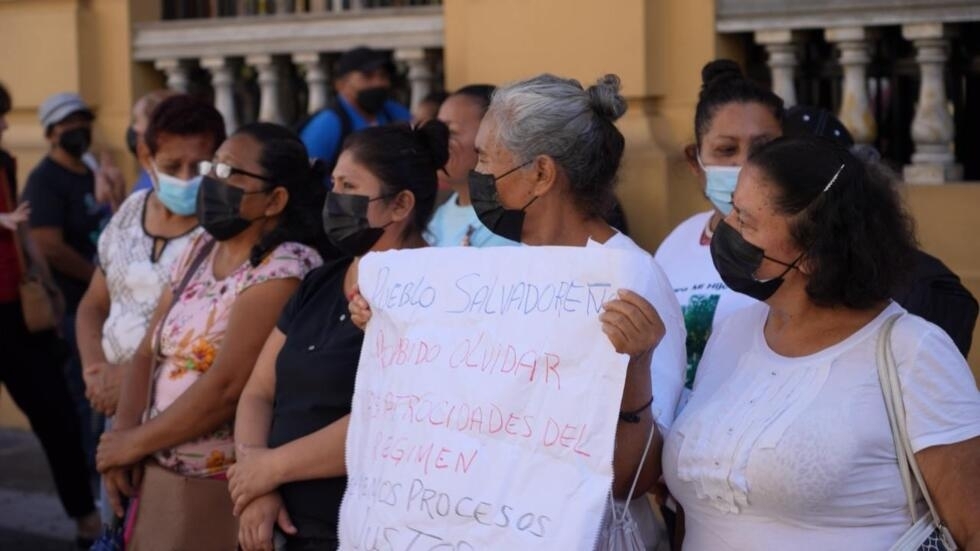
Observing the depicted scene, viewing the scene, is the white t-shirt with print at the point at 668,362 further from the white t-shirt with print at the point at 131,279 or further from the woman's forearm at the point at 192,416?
the white t-shirt with print at the point at 131,279

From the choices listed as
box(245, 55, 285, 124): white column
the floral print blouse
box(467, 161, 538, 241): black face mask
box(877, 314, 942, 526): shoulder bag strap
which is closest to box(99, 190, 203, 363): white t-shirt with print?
the floral print blouse

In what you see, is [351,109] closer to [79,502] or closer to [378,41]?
[378,41]

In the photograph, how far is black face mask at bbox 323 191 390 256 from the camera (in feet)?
12.5

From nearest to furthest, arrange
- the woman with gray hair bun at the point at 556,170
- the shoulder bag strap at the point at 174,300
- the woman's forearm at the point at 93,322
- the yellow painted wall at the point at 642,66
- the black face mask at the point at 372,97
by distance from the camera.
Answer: the woman with gray hair bun at the point at 556,170 → the shoulder bag strap at the point at 174,300 → the woman's forearm at the point at 93,322 → the yellow painted wall at the point at 642,66 → the black face mask at the point at 372,97

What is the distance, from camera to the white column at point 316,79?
7098 mm

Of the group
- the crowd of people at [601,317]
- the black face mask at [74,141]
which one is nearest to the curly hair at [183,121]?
the crowd of people at [601,317]

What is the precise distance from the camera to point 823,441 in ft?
8.95

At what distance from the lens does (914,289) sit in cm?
349

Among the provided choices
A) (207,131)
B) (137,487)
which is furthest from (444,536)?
(207,131)

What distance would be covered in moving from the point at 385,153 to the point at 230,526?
45.8 inches

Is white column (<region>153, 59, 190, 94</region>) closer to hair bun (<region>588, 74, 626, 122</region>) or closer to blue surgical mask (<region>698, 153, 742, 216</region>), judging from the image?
blue surgical mask (<region>698, 153, 742, 216</region>)

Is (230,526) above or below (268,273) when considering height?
below

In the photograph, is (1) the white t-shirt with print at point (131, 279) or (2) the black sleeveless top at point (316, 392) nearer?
(2) the black sleeveless top at point (316, 392)

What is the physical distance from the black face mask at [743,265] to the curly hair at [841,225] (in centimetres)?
7
